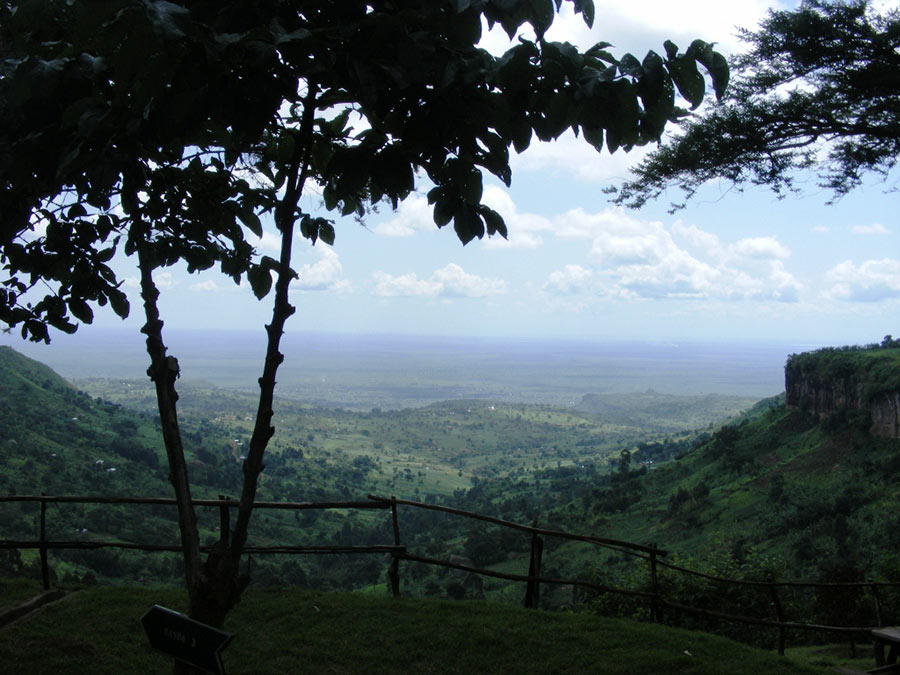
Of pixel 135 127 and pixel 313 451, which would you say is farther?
pixel 313 451

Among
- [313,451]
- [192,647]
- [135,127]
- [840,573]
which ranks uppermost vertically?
[135,127]

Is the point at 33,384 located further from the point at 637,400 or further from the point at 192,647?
the point at 637,400

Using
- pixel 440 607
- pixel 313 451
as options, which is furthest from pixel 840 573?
pixel 313 451

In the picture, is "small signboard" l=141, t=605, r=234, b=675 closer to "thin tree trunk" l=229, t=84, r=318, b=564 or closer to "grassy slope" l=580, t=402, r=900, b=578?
"thin tree trunk" l=229, t=84, r=318, b=564

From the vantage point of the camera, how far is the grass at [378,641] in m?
4.15

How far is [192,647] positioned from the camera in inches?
80.4

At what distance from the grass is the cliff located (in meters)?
33.4

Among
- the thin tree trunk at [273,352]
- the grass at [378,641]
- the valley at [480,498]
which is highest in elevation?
the thin tree trunk at [273,352]

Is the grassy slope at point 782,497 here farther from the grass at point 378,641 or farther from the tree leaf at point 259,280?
the tree leaf at point 259,280

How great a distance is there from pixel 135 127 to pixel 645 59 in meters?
1.25

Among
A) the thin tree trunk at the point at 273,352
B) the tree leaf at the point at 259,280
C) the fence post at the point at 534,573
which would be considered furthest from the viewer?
the fence post at the point at 534,573

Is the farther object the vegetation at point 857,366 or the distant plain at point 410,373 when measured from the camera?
the distant plain at point 410,373

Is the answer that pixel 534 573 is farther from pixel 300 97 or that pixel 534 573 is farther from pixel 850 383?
pixel 850 383

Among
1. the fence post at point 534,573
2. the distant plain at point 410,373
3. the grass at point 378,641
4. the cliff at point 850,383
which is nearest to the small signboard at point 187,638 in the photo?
the grass at point 378,641
